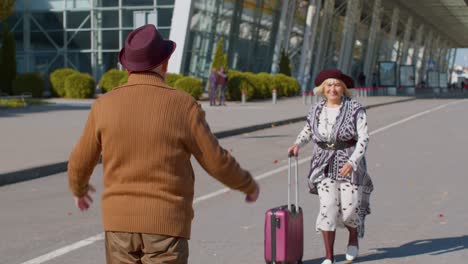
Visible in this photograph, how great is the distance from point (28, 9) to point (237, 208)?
4085cm

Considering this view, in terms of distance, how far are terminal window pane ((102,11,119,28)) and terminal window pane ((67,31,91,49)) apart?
1.28 metres

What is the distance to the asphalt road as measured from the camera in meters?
7.29

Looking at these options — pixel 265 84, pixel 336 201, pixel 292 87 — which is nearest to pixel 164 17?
pixel 265 84

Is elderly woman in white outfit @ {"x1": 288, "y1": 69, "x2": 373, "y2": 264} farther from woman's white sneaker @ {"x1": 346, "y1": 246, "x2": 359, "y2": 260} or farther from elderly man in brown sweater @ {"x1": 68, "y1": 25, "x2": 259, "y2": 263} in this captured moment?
elderly man in brown sweater @ {"x1": 68, "y1": 25, "x2": 259, "y2": 263}

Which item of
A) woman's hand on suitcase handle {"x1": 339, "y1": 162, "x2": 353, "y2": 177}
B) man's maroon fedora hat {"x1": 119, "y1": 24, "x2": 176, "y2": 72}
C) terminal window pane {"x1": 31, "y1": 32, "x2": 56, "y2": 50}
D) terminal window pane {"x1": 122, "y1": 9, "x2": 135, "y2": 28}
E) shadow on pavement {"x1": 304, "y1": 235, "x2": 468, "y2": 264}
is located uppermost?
man's maroon fedora hat {"x1": 119, "y1": 24, "x2": 176, "y2": 72}

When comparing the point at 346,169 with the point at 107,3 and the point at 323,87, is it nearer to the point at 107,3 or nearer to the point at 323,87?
the point at 323,87

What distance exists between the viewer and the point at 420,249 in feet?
24.5

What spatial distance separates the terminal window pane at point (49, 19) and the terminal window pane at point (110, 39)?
287cm

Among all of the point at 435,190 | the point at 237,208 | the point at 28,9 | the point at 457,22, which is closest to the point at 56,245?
the point at 237,208

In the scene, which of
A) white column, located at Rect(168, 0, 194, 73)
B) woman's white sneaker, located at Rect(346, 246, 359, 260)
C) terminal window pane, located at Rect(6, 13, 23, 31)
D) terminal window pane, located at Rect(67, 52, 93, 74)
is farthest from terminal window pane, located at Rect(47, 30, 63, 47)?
woman's white sneaker, located at Rect(346, 246, 359, 260)

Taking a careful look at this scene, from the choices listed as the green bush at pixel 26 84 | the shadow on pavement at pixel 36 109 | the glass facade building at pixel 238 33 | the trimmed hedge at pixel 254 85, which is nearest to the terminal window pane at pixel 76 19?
the glass facade building at pixel 238 33

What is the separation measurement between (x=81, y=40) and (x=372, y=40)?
3602cm

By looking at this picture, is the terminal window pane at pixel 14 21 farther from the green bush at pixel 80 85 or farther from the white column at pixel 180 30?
the white column at pixel 180 30

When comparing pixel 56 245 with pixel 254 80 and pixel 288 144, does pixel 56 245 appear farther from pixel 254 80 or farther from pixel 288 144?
pixel 254 80
